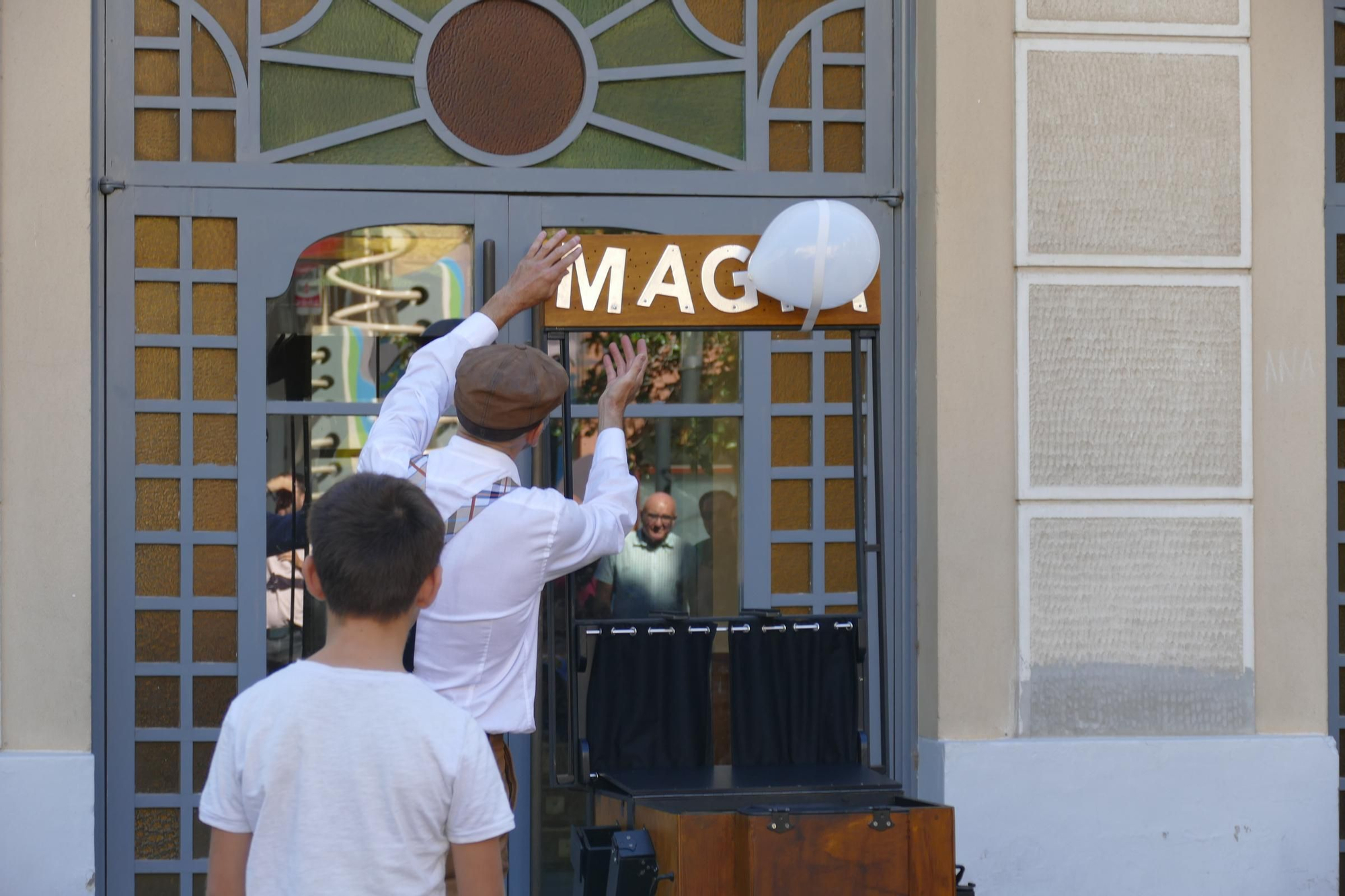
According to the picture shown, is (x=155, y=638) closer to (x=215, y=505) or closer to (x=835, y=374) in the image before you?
(x=215, y=505)

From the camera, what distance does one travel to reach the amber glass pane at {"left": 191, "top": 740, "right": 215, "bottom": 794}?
4992 mm

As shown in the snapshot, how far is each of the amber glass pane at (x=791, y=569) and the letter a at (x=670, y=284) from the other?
1.60 m

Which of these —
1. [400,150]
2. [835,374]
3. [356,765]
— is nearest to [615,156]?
[400,150]

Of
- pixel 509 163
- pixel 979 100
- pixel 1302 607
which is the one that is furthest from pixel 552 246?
pixel 1302 607

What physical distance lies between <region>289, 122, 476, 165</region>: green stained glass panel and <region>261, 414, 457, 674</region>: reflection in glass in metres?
0.91

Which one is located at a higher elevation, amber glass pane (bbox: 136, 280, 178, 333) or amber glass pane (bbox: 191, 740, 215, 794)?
amber glass pane (bbox: 136, 280, 178, 333)

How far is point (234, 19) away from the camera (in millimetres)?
5086

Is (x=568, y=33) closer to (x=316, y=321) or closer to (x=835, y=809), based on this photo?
(x=316, y=321)

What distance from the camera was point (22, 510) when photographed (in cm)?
476

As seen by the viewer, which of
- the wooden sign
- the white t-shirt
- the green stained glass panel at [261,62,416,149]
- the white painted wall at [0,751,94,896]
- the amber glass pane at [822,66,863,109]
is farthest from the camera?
the amber glass pane at [822,66,863,109]

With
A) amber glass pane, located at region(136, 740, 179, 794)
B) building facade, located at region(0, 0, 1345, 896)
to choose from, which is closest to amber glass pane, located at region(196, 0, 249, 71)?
building facade, located at region(0, 0, 1345, 896)

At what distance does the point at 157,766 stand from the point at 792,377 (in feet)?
8.56

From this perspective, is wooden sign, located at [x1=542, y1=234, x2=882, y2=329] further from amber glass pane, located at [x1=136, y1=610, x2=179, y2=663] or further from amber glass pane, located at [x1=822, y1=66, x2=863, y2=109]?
amber glass pane, located at [x1=136, y1=610, x2=179, y2=663]

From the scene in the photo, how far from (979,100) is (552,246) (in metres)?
2.06
